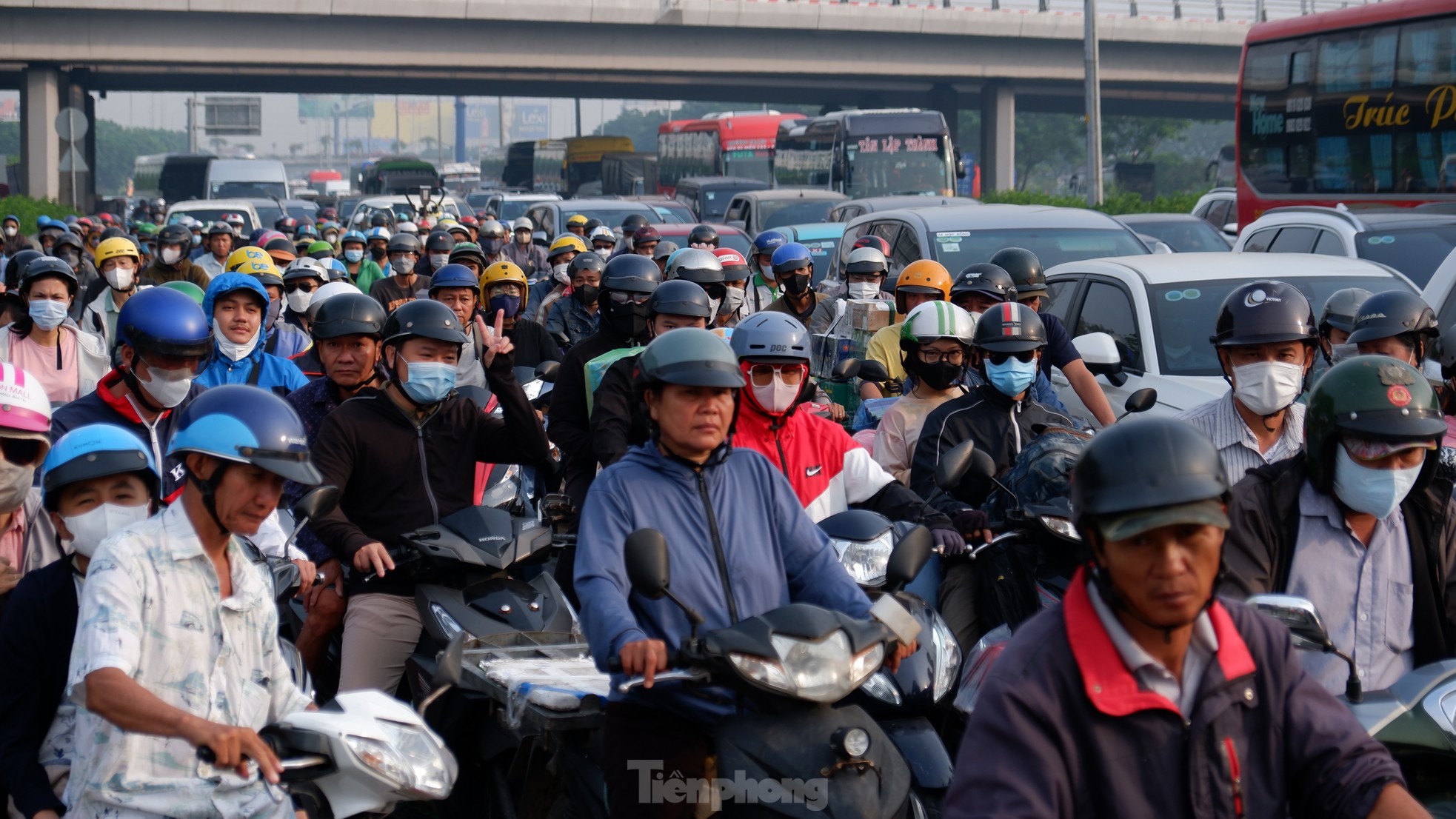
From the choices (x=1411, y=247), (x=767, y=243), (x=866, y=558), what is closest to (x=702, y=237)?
(x=767, y=243)

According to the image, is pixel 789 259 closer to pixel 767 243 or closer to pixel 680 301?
pixel 767 243

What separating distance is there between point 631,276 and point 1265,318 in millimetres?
2878

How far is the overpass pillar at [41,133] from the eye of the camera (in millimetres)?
46781

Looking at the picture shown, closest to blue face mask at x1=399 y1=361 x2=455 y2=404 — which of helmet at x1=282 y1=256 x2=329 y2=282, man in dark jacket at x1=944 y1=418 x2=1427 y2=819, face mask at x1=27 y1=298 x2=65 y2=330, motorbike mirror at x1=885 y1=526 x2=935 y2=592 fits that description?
motorbike mirror at x1=885 y1=526 x2=935 y2=592

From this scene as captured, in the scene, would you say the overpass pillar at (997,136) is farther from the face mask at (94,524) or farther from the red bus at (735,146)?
the face mask at (94,524)

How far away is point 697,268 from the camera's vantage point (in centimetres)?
846

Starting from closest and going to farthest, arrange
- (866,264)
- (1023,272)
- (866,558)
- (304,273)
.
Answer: (866,558)
(1023,272)
(866,264)
(304,273)

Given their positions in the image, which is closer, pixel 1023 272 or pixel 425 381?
pixel 425 381

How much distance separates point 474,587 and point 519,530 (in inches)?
9.2

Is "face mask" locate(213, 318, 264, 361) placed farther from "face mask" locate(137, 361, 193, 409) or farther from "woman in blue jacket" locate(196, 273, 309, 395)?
"face mask" locate(137, 361, 193, 409)

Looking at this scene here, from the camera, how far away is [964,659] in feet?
16.8

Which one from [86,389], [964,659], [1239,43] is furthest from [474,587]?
[1239,43]

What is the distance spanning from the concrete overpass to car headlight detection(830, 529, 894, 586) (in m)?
40.8

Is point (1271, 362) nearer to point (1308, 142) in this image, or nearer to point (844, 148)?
point (1308, 142)
